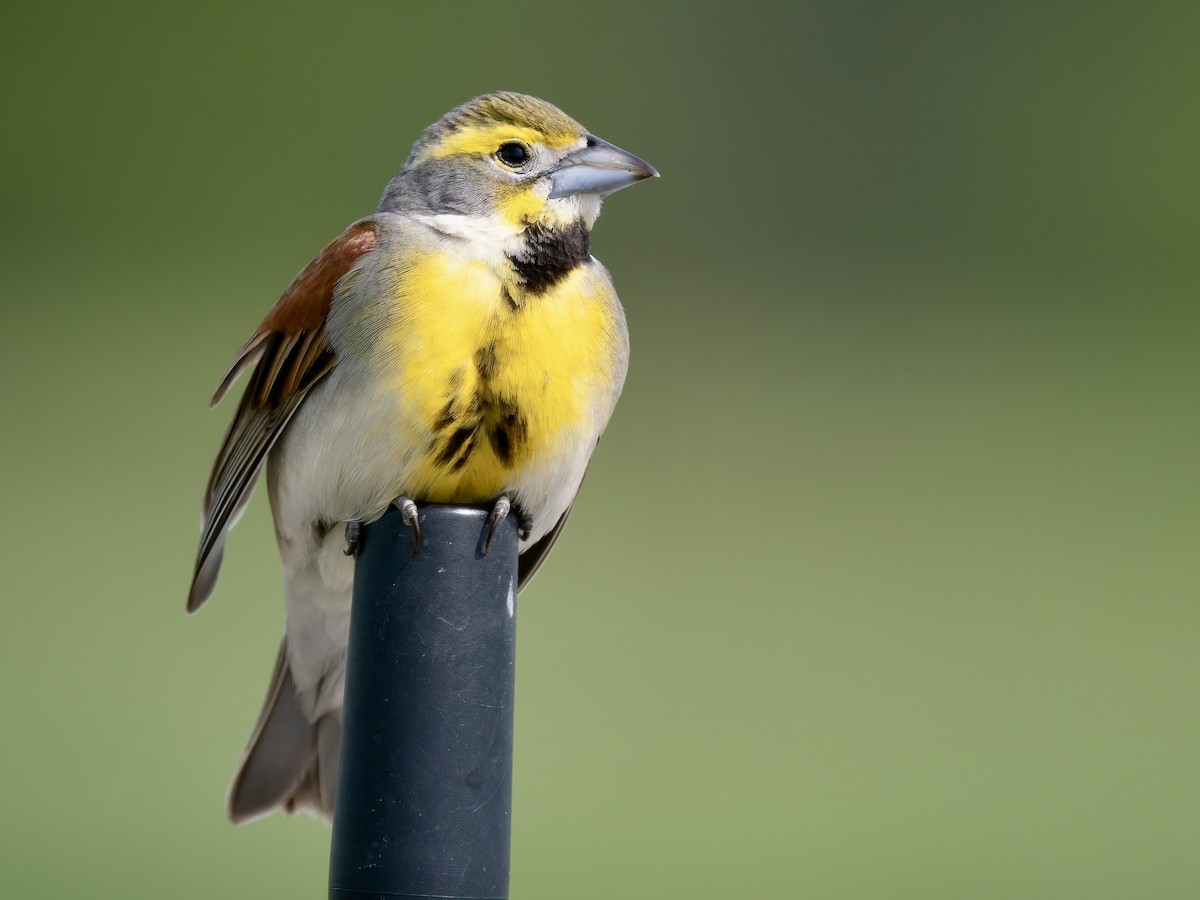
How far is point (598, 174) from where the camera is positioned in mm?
2227

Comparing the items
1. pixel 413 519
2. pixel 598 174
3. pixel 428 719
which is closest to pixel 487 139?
pixel 598 174

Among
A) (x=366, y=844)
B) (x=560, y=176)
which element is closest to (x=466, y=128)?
(x=560, y=176)

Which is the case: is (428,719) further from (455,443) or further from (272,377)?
(272,377)

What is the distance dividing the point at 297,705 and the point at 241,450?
19.5 inches

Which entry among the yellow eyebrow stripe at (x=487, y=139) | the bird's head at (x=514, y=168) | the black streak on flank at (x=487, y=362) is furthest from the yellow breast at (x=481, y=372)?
the yellow eyebrow stripe at (x=487, y=139)

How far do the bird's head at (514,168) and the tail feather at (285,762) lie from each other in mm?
884

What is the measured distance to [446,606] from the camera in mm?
1635

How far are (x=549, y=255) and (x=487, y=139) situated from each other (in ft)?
0.94

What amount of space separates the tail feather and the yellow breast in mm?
652

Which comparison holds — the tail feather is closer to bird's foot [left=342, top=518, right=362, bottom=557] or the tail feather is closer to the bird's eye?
bird's foot [left=342, top=518, right=362, bottom=557]

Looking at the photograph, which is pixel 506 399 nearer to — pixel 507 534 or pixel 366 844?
pixel 507 534

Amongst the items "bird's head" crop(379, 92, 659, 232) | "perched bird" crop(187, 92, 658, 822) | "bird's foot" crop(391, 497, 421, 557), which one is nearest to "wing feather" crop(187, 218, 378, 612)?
"perched bird" crop(187, 92, 658, 822)

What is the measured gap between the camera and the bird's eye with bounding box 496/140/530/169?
2.29 meters

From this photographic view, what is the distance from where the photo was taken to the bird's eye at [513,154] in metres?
2.29
